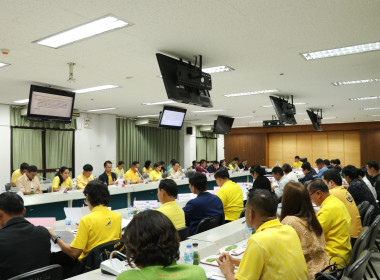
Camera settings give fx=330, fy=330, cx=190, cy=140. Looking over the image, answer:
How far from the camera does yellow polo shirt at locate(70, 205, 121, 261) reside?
2.61 m

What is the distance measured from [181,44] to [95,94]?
3936 millimetres

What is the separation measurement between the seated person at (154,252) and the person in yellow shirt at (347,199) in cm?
284

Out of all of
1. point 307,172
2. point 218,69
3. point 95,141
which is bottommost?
point 307,172

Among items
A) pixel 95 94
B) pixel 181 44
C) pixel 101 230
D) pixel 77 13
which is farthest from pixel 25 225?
pixel 95 94

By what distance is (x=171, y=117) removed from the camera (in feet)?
27.0

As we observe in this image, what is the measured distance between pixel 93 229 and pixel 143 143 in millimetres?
10679

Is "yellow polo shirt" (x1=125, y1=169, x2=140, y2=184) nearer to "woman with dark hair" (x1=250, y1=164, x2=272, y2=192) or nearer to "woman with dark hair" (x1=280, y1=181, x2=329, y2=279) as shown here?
"woman with dark hair" (x1=250, y1=164, x2=272, y2=192)

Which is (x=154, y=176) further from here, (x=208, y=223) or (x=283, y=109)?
(x=208, y=223)

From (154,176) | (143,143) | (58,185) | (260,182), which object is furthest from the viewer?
(143,143)

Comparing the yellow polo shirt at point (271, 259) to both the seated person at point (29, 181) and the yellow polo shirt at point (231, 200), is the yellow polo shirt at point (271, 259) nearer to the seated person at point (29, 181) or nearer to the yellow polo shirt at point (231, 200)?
the yellow polo shirt at point (231, 200)

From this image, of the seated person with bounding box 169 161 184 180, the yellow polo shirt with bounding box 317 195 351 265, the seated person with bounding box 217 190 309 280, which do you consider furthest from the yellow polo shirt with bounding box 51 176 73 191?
the seated person with bounding box 217 190 309 280

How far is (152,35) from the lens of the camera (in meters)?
3.50

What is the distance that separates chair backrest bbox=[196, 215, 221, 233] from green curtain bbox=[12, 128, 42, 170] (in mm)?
7206

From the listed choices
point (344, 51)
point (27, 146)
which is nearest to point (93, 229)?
point (344, 51)
